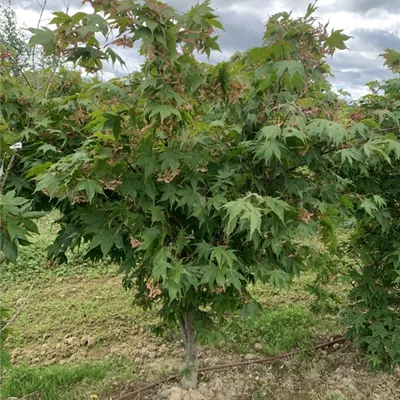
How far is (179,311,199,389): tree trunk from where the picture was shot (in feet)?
9.22

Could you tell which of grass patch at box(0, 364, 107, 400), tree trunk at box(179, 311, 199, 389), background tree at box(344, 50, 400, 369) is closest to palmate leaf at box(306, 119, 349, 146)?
background tree at box(344, 50, 400, 369)

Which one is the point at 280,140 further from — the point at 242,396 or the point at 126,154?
the point at 242,396

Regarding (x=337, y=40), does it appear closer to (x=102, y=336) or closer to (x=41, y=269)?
(x=102, y=336)

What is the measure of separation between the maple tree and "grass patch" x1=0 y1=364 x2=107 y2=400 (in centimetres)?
138

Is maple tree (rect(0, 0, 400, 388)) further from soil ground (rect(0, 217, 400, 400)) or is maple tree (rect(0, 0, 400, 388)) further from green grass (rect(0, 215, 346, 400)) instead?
soil ground (rect(0, 217, 400, 400))

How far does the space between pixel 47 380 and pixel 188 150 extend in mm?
2439

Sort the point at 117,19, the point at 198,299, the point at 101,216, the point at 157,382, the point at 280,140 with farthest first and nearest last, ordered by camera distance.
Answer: the point at 157,382
the point at 198,299
the point at 101,216
the point at 280,140
the point at 117,19

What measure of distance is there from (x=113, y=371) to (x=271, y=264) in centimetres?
199

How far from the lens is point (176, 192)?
1.94m

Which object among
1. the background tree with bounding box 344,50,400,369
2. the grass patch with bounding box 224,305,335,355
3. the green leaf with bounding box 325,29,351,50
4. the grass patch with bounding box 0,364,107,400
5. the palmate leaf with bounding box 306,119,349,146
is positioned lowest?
the grass patch with bounding box 0,364,107,400

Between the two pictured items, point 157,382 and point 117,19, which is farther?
point 157,382

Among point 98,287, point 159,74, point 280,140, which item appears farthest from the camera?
point 98,287

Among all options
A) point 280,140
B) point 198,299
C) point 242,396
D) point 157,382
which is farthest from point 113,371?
point 280,140

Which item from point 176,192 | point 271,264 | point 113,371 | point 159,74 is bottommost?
point 113,371
